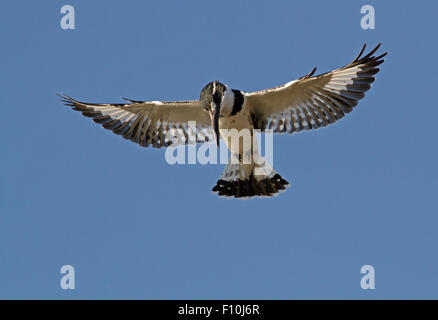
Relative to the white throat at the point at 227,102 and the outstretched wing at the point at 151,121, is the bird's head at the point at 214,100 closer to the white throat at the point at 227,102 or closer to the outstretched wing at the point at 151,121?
the white throat at the point at 227,102

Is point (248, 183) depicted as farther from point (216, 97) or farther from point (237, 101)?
point (216, 97)

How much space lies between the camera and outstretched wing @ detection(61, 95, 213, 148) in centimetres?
1227

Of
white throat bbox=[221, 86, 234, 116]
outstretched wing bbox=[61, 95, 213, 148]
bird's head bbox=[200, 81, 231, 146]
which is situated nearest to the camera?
bird's head bbox=[200, 81, 231, 146]

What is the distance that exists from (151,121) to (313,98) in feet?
8.83

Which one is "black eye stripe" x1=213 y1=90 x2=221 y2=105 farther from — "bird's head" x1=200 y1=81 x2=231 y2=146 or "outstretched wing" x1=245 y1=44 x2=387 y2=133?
"outstretched wing" x1=245 y1=44 x2=387 y2=133

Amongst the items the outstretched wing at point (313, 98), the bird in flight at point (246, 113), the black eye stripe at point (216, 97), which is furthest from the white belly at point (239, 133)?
the black eye stripe at point (216, 97)

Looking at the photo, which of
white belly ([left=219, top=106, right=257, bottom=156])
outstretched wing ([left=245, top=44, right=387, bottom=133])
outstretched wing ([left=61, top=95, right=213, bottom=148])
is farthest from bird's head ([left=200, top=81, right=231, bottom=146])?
outstretched wing ([left=61, top=95, right=213, bottom=148])

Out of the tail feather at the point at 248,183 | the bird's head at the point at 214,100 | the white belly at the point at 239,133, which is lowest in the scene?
the tail feather at the point at 248,183

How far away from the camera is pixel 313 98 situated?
38.7 feet

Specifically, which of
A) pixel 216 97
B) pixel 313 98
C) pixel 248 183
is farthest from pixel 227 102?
pixel 248 183

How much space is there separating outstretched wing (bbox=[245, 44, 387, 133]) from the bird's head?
1.86 ft

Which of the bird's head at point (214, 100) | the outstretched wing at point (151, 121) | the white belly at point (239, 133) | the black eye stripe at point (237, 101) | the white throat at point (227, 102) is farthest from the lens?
the outstretched wing at point (151, 121)

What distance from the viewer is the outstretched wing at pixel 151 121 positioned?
1227 centimetres

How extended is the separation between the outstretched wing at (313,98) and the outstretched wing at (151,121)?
3.47 ft
